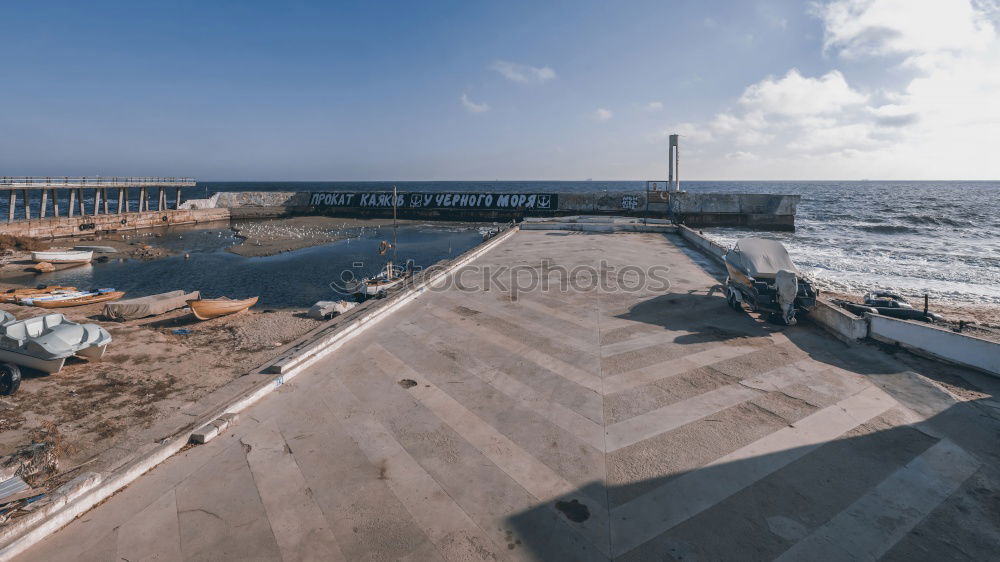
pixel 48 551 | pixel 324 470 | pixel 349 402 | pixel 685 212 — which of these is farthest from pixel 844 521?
pixel 685 212

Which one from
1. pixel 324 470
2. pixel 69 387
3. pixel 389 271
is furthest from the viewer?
pixel 389 271

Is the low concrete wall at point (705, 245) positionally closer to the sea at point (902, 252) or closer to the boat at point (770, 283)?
the boat at point (770, 283)

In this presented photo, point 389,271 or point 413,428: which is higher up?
point 389,271

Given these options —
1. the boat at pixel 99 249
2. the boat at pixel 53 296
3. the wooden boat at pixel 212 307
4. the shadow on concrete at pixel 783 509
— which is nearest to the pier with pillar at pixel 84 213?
the boat at pixel 99 249

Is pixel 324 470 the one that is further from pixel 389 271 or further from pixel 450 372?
pixel 389 271

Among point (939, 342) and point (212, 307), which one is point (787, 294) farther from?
point (212, 307)

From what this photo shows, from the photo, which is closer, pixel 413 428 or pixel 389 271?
pixel 413 428
